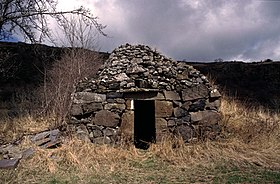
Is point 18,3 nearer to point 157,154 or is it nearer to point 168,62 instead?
point 168,62

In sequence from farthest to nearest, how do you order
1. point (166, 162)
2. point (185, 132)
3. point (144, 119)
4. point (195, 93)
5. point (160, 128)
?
point (144, 119) < point (195, 93) < point (185, 132) < point (160, 128) < point (166, 162)

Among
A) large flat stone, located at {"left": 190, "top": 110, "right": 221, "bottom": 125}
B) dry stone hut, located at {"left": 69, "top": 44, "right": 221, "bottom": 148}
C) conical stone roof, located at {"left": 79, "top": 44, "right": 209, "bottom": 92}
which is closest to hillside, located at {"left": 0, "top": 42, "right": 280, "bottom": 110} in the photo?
conical stone roof, located at {"left": 79, "top": 44, "right": 209, "bottom": 92}

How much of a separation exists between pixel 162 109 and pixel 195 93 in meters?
0.93

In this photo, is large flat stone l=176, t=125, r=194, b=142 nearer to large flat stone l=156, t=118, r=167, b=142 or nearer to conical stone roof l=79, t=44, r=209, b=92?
large flat stone l=156, t=118, r=167, b=142

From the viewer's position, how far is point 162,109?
7.44 m

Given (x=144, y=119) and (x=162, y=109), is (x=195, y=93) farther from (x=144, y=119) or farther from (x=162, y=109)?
(x=144, y=119)

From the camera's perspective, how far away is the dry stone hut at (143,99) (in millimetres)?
7434

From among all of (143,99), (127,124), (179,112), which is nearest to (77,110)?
(127,124)

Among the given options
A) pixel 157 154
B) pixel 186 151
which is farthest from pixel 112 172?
pixel 186 151

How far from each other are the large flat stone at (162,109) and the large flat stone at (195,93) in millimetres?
459

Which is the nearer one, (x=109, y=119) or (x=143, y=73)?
(x=109, y=119)

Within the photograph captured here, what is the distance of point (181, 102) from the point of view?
7625mm

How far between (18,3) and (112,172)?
535 centimetres

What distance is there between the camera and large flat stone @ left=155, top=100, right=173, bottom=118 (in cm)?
743
